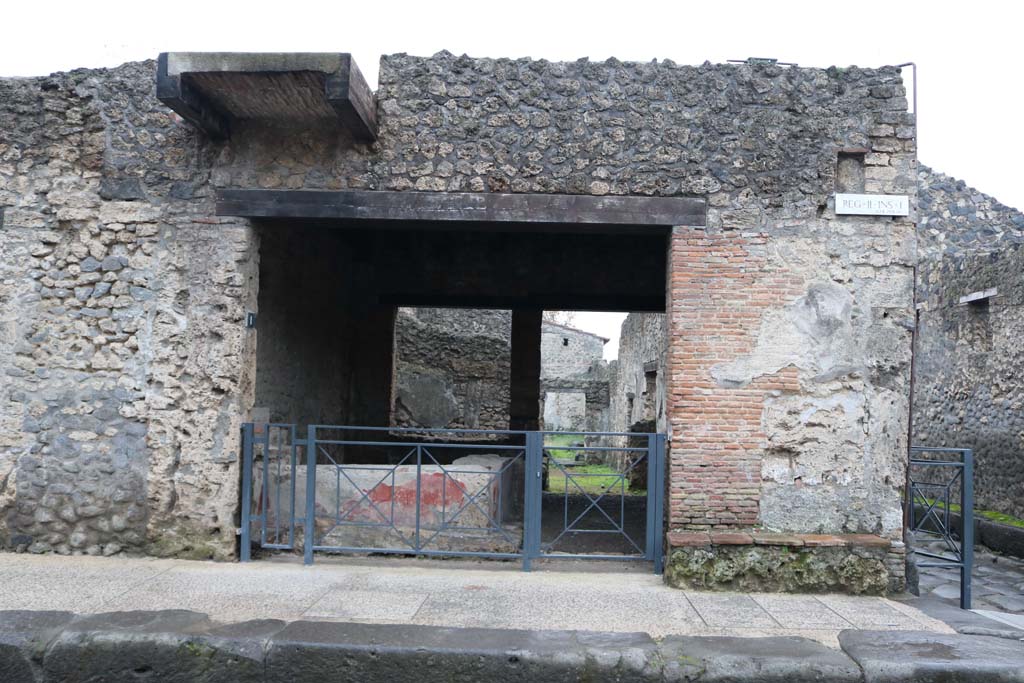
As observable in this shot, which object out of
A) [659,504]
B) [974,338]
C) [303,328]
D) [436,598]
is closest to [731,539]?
[659,504]

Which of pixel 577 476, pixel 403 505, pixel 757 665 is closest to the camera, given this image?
pixel 757 665

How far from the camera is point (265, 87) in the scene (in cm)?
551

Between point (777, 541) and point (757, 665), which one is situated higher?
point (777, 541)

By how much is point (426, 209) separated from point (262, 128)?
1.42 meters

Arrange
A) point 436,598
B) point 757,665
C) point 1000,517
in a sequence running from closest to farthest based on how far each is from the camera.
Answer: point 757,665, point 436,598, point 1000,517

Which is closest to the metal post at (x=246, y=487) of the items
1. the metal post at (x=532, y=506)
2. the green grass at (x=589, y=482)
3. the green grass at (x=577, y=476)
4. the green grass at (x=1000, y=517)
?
the metal post at (x=532, y=506)

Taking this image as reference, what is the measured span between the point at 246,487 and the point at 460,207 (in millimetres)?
2666

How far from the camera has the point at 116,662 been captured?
4.37 metres

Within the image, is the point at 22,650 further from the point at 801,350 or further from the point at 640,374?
the point at 640,374

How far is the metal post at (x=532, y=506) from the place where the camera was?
5.97m

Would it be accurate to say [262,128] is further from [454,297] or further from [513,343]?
[513,343]

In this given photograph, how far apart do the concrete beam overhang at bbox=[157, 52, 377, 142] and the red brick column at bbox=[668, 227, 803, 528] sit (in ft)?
8.32

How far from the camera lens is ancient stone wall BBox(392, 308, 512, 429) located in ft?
53.3

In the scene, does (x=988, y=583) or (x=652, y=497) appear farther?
(x=988, y=583)
